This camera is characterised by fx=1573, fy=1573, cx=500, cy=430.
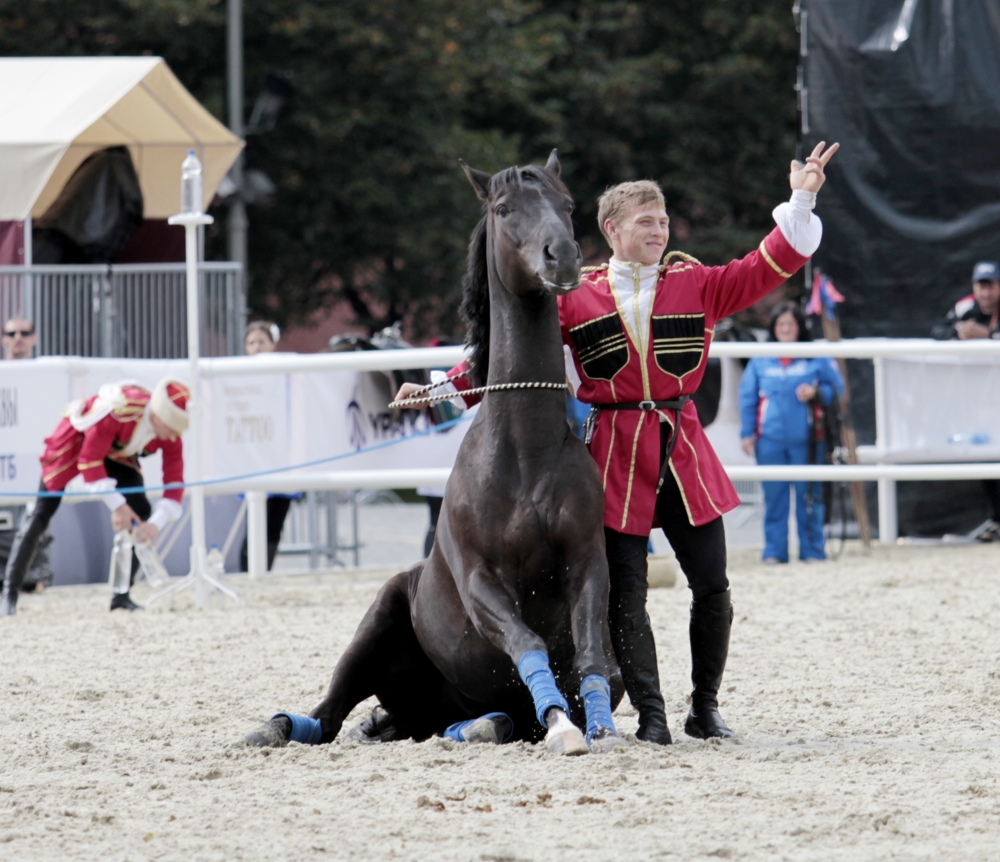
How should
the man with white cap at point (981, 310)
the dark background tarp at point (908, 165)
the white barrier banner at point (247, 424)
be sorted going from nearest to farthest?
1. the white barrier banner at point (247, 424)
2. the man with white cap at point (981, 310)
3. the dark background tarp at point (908, 165)

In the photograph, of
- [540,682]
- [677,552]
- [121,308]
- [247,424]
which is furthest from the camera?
[121,308]

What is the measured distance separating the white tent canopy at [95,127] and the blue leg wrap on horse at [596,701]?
9541 millimetres

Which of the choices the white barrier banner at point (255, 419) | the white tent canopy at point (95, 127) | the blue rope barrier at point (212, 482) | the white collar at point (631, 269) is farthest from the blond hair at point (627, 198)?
the white tent canopy at point (95, 127)

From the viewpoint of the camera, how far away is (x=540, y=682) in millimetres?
4281

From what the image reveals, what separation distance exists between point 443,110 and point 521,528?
1840cm

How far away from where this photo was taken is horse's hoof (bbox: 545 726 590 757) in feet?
14.1

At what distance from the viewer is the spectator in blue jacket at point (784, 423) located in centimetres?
1082

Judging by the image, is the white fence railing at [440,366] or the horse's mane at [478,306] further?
the white fence railing at [440,366]

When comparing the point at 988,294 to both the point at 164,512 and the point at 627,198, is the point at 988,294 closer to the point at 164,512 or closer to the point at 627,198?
the point at 164,512

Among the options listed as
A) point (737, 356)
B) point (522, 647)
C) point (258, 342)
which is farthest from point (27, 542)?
point (522, 647)

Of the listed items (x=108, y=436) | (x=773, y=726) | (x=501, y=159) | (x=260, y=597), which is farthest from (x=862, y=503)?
(x=501, y=159)

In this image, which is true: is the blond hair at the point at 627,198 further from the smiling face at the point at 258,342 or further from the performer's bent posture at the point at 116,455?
the smiling face at the point at 258,342

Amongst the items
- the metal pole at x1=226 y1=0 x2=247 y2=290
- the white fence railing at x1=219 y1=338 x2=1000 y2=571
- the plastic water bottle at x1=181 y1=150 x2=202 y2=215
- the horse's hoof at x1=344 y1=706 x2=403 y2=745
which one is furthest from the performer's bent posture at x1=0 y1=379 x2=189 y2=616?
the metal pole at x1=226 y1=0 x2=247 y2=290

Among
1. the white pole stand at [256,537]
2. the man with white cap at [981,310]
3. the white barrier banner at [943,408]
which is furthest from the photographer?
the man with white cap at [981,310]
